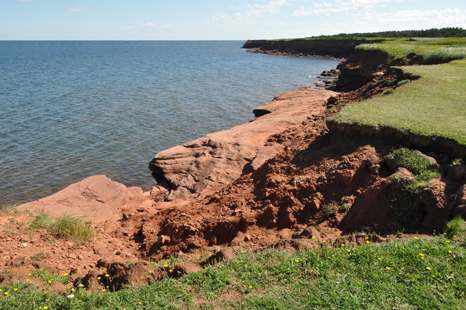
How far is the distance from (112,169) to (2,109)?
15.2 m

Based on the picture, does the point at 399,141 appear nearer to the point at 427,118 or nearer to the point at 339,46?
the point at 427,118

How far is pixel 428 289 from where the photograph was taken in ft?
13.5

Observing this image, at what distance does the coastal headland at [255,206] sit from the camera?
6.14 m

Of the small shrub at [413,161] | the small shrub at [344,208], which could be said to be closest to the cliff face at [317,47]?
the small shrub at [413,161]

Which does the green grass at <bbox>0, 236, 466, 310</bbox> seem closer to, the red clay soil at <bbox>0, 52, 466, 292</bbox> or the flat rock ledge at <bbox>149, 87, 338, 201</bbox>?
the red clay soil at <bbox>0, 52, 466, 292</bbox>

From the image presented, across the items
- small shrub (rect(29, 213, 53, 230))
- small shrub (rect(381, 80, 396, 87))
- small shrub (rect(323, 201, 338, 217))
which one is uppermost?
small shrub (rect(381, 80, 396, 87))

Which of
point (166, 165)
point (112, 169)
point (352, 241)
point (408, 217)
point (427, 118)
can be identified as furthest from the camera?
point (112, 169)

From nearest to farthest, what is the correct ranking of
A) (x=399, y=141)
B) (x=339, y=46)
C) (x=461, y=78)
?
(x=399, y=141) < (x=461, y=78) < (x=339, y=46)

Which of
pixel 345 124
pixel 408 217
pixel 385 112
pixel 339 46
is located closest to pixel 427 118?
pixel 385 112

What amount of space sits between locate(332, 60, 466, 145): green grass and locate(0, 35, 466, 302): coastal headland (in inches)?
11.0

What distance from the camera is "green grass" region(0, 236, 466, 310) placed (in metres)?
4.07

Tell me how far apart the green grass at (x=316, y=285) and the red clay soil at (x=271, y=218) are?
18.7 inches

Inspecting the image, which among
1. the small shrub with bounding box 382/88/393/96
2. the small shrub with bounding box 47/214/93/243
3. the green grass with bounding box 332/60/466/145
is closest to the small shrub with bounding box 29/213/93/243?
the small shrub with bounding box 47/214/93/243

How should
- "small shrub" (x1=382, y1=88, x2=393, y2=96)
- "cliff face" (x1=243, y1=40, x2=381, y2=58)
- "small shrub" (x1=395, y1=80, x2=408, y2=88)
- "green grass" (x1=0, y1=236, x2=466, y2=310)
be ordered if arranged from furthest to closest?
"cliff face" (x1=243, y1=40, x2=381, y2=58) < "small shrub" (x1=395, y1=80, x2=408, y2=88) < "small shrub" (x1=382, y1=88, x2=393, y2=96) < "green grass" (x1=0, y1=236, x2=466, y2=310)
